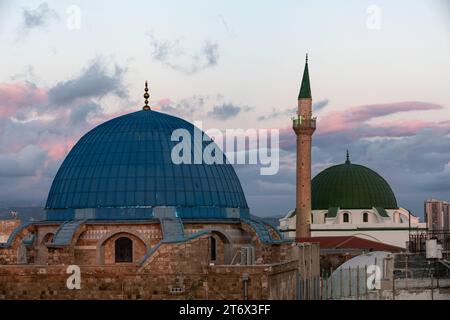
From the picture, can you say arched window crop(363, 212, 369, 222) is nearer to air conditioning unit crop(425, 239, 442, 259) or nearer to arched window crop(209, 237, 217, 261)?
air conditioning unit crop(425, 239, 442, 259)

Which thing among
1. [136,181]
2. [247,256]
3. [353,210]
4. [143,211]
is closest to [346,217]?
[353,210]

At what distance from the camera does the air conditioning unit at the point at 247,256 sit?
1265 inches

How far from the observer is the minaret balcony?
65438 mm

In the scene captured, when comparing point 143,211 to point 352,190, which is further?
point 352,190

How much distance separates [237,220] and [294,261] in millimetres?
2567

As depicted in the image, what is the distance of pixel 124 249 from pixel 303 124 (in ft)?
110

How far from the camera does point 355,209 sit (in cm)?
7519

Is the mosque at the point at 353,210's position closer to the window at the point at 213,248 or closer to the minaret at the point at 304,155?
the minaret at the point at 304,155

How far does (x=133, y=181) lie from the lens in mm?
34062

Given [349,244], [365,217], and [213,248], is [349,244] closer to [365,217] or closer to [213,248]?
[365,217]

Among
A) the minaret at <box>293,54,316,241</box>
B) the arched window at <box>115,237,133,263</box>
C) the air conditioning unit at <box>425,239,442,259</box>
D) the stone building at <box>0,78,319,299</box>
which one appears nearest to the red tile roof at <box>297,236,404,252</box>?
the minaret at <box>293,54,316,241</box>

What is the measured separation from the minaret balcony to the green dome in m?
11.1
